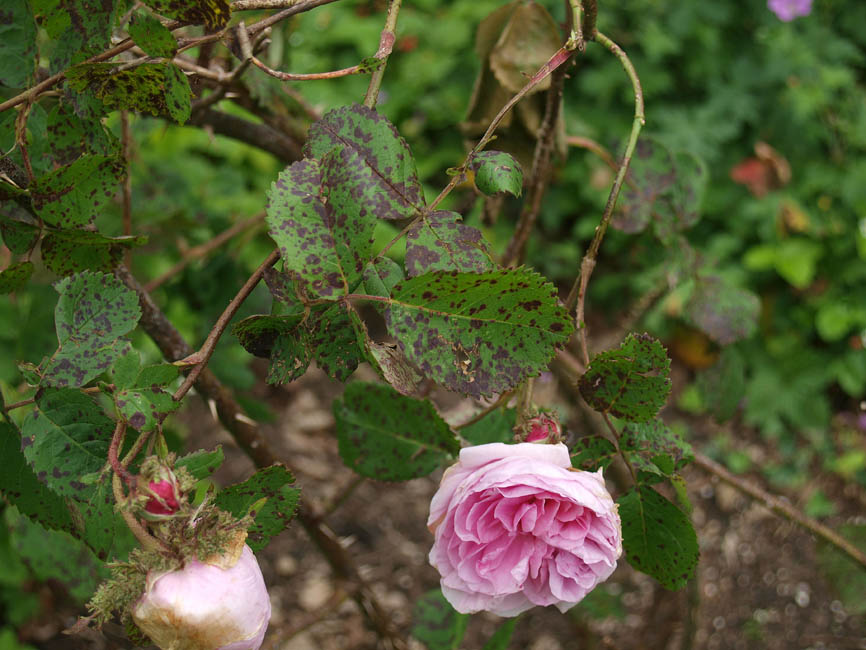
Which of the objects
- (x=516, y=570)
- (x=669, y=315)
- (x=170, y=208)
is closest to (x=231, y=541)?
(x=516, y=570)

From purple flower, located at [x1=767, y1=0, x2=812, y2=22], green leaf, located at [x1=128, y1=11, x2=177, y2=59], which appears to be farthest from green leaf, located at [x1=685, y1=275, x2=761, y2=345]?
purple flower, located at [x1=767, y1=0, x2=812, y2=22]

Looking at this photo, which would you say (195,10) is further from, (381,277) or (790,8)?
(790,8)

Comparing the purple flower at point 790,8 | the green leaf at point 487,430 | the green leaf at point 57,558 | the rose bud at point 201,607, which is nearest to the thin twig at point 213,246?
the green leaf at point 57,558

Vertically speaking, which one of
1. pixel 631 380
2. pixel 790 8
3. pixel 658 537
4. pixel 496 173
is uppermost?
pixel 496 173

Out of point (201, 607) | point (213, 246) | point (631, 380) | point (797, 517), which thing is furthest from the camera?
point (213, 246)

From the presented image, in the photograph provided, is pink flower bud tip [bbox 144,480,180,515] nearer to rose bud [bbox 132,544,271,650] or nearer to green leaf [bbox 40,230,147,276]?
rose bud [bbox 132,544,271,650]

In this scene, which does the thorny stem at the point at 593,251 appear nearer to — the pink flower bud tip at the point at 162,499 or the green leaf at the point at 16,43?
the pink flower bud tip at the point at 162,499

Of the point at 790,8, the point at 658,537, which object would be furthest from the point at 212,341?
the point at 790,8
